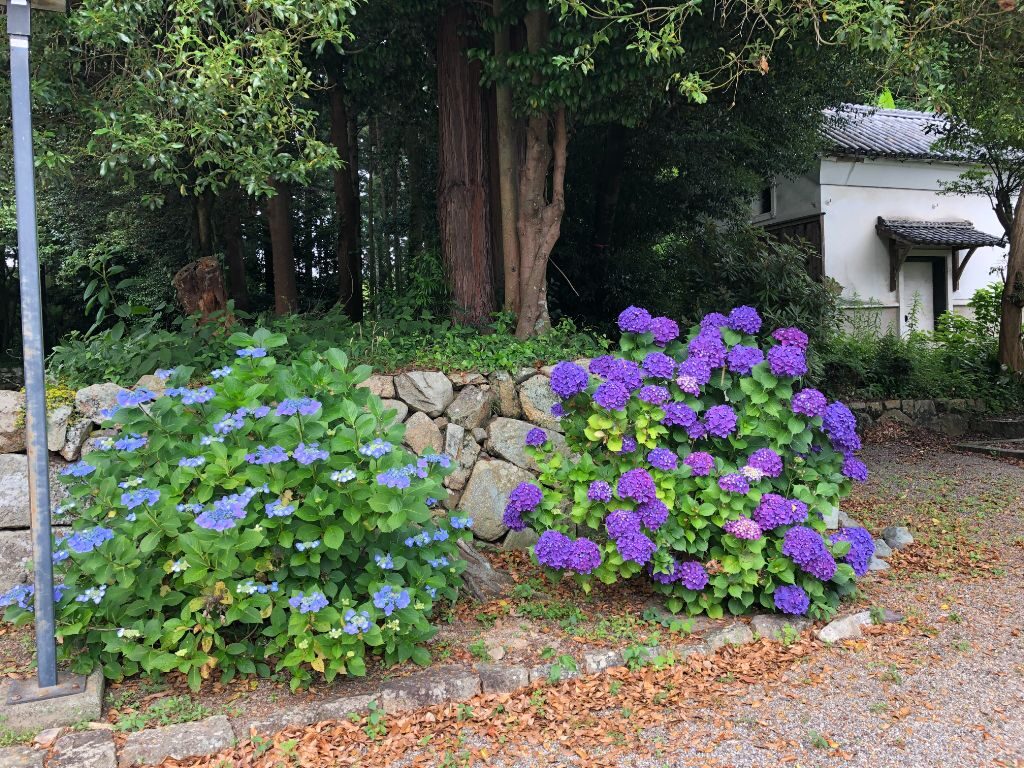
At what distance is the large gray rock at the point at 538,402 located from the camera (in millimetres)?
4996

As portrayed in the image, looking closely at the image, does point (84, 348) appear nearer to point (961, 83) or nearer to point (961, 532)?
point (961, 532)

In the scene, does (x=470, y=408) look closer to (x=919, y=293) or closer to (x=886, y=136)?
(x=919, y=293)

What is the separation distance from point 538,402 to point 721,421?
1778 millimetres

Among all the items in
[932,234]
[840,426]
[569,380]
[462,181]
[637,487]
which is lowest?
[637,487]

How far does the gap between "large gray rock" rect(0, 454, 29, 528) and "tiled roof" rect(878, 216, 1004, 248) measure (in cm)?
1491

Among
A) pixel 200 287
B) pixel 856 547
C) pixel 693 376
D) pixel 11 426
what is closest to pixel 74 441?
pixel 11 426

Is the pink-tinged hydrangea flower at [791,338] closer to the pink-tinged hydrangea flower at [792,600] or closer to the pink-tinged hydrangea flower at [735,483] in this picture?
the pink-tinged hydrangea flower at [735,483]

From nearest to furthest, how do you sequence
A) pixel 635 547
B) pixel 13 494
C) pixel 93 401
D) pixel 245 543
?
1. pixel 245 543
2. pixel 635 547
3. pixel 13 494
4. pixel 93 401

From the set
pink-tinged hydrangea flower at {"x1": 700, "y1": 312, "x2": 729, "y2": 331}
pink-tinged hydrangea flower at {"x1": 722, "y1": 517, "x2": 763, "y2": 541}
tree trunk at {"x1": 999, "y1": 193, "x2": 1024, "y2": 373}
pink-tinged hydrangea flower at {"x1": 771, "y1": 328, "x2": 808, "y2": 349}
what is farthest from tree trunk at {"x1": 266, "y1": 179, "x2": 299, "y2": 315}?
tree trunk at {"x1": 999, "y1": 193, "x2": 1024, "y2": 373}

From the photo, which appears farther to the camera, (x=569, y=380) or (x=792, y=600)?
(x=569, y=380)

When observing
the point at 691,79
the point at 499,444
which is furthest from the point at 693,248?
the point at 499,444

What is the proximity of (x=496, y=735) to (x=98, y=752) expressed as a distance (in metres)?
1.25

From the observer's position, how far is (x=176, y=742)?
252 cm

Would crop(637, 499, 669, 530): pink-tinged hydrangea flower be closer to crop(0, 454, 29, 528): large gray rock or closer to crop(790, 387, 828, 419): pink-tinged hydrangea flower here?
crop(790, 387, 828, 419): pink-tinged hydrangea flower
